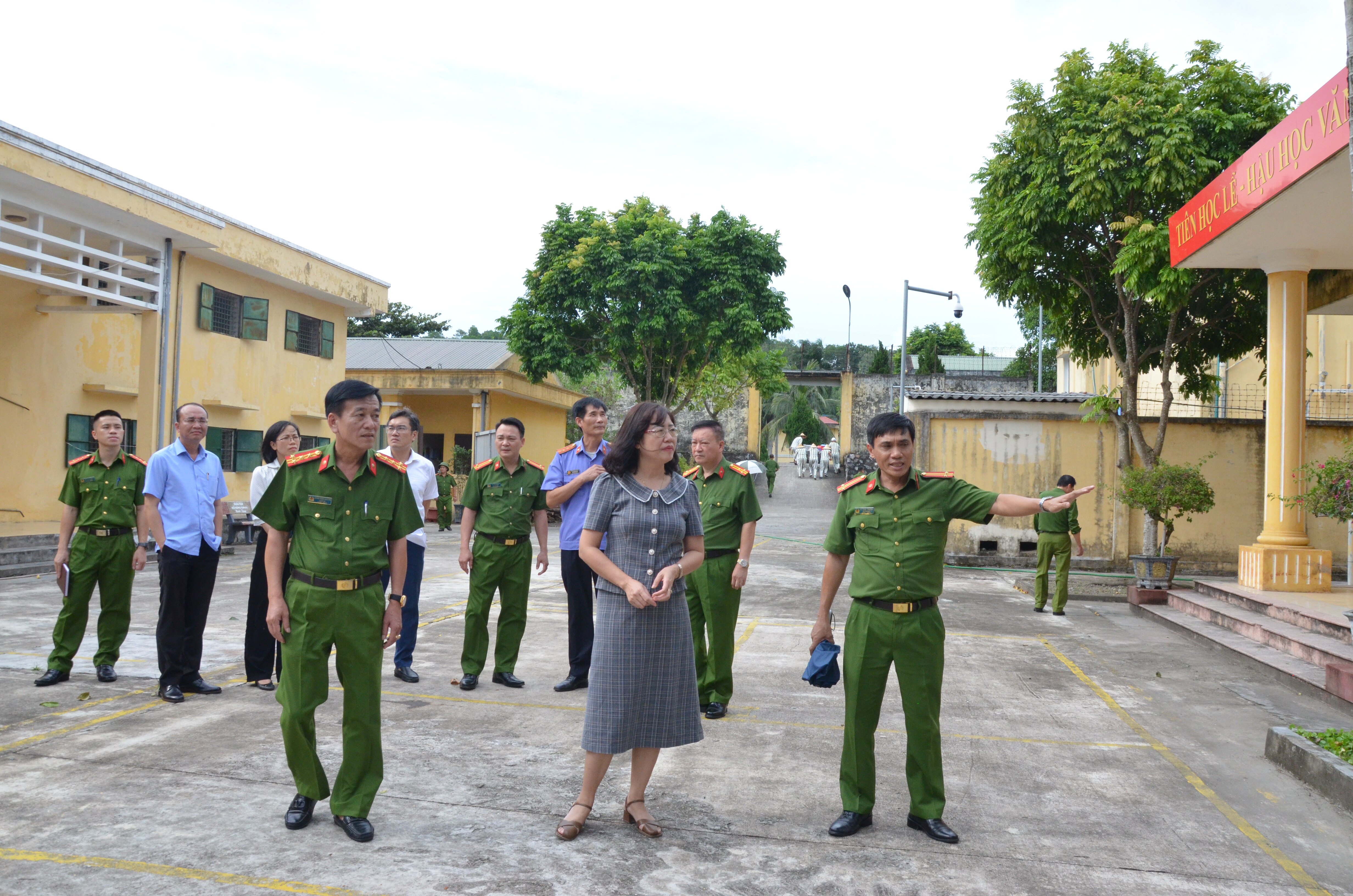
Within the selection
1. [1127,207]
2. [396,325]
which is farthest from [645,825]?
[396,325]

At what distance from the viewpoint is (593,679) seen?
153 inches

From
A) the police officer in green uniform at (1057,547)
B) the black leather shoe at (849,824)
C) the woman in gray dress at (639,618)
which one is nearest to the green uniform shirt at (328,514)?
the woman in gray dress at (639,618)

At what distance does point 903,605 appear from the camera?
160 inches

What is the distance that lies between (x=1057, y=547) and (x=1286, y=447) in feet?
9.71

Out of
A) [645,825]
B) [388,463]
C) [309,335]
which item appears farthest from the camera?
[309,335]

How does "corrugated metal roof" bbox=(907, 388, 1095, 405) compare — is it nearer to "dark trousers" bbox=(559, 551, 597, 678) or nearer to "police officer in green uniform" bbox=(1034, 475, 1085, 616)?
"police officer in green uniform" bbox=(1034, 475, 1085, 616)

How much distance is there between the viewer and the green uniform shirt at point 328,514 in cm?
386

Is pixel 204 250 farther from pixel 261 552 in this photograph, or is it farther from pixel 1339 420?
pixel 1339 420

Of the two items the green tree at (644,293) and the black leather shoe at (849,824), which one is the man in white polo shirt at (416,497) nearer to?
the black leather shoe at (849,824)

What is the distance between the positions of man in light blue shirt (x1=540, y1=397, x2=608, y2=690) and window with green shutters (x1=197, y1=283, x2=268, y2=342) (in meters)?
12.8

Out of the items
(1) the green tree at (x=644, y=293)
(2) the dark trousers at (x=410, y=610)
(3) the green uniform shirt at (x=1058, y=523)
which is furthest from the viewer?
(1) the green tree at (x=644, y=293)

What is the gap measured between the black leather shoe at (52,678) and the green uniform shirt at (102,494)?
94 cm

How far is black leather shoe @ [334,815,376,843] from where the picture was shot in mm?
3736

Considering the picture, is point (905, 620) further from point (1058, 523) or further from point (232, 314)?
point (232, 314)
